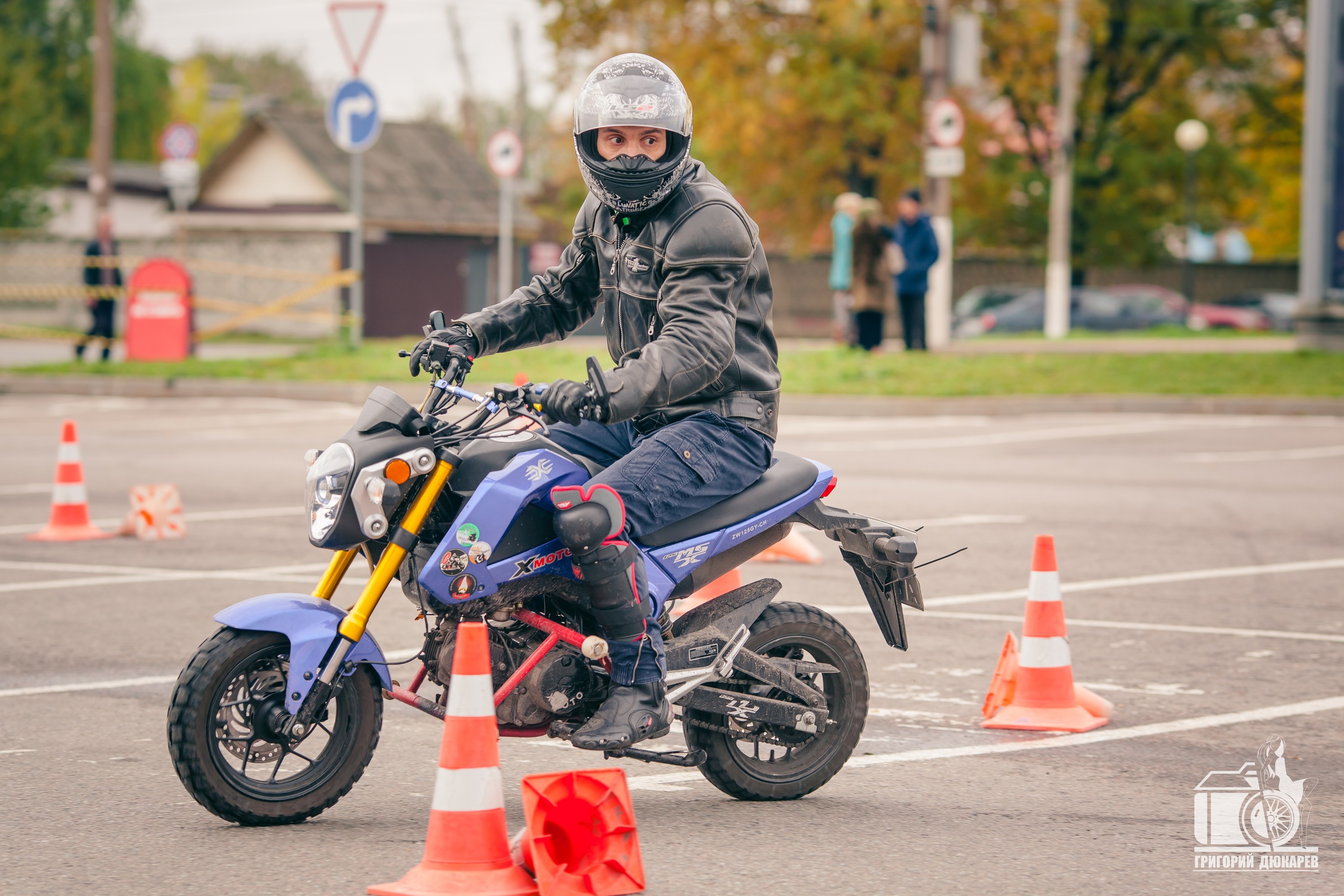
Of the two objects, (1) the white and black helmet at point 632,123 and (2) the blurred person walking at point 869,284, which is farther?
(2) the blurred person walking at point 869,284

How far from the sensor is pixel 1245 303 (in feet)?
167

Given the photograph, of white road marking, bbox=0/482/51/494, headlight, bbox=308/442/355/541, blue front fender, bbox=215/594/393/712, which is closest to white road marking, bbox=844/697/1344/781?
blue front fender, bbox=215/594/393/712

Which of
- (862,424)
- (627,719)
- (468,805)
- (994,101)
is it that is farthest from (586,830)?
(994,101)

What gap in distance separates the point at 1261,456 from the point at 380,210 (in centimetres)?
2714

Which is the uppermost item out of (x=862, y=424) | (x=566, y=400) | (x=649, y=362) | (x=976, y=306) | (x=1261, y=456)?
(x=976, y=306)

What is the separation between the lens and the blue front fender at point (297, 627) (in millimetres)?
4285

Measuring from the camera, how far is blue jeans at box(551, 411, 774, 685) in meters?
4.53

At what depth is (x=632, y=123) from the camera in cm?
455

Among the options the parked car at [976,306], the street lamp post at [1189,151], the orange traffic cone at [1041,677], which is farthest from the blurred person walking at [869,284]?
the street lamp post at [1189,151]

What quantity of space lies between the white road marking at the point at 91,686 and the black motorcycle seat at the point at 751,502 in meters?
2.52

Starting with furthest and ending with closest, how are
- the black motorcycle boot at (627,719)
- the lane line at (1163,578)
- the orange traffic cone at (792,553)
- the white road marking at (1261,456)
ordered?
the white road marking at (1261,456) < the orange traffic cone at (792,553) < the lane line at (1163,578) < the black motorcycle boot at (627,719)

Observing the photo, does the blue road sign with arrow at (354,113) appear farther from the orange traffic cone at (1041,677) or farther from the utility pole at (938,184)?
the orange traffic cone at (1041,677)

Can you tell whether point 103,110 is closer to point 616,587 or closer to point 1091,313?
point 1091,313

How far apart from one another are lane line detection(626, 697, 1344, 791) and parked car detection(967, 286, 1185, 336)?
118 feet
